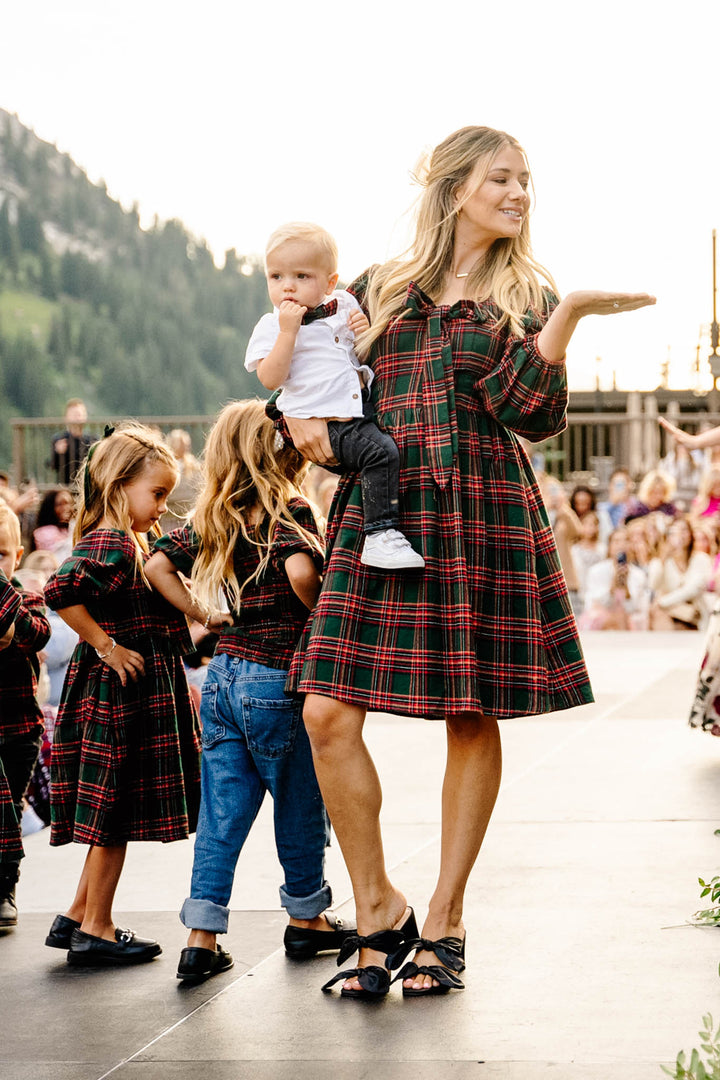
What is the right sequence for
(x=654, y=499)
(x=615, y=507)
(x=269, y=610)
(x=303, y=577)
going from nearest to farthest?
1. (x=303, y=577)
2. (x=269, y=610)
3. (x=654, y=499)
4. (x=615, y=507)

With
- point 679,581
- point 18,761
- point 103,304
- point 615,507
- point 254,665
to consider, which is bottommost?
point 679,581

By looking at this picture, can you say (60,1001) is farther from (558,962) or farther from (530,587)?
(530,587)

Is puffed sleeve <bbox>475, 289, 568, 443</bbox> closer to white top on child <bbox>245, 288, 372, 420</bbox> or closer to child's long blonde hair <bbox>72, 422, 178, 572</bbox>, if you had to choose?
white top on child <bbox>245, 288, 372, 420</bbox>

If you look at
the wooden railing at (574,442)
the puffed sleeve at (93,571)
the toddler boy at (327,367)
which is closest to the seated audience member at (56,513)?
the puffed sleeve at (93,571)

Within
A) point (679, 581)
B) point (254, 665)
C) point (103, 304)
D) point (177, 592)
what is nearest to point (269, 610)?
point (254, 665)

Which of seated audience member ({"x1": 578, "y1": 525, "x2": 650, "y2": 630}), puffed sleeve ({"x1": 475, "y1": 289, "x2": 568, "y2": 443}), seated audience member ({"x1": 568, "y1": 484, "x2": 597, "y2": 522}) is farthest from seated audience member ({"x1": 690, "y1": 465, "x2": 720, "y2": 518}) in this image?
puffed sleeve ({"x1": 475, "y1": 289, "x2": 568, "y2": 443})

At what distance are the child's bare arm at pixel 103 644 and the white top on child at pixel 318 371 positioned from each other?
81 centimetres

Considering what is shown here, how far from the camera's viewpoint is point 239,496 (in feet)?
12.2

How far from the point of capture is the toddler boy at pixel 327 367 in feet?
10.6

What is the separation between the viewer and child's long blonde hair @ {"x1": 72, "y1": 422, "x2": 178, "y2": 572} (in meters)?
3.95

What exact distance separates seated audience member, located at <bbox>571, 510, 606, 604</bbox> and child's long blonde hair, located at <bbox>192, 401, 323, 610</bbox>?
1088 cm

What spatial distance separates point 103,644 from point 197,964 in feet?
2.77

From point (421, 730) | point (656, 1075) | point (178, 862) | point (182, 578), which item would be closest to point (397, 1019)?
point (656, 1075)

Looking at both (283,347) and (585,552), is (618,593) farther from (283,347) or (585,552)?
(283,347)
